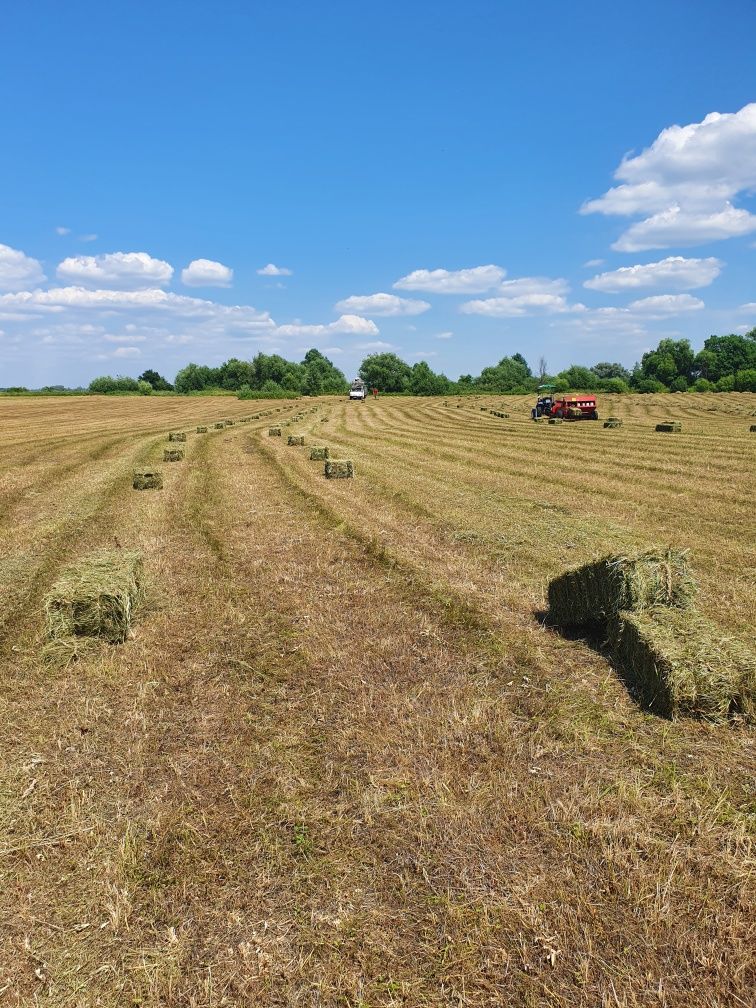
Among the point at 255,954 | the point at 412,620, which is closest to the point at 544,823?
the point at 255,954

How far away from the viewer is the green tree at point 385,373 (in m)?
119

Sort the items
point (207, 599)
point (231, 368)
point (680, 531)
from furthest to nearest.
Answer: point (231, 368) < point (680, 531) < point (207, 599)

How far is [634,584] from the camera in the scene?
6.66 m

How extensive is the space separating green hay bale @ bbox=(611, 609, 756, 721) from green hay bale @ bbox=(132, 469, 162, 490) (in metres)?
15.2

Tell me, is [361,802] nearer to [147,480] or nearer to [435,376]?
[147,480]

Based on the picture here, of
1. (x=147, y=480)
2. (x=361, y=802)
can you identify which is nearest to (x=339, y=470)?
(x=147, y=480)

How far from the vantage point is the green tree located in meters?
119

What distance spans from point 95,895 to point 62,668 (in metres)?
3.57

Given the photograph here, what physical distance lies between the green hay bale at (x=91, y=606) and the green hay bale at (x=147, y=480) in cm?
1016

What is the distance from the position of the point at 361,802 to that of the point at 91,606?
15.1 ft

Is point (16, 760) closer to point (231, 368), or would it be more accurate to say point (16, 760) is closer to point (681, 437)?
point (681, 437)

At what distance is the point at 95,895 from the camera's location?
375cm

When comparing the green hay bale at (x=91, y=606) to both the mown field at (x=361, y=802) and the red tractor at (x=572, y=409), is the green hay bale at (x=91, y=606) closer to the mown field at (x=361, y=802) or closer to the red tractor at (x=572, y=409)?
the mown field at (x=361, y=802)

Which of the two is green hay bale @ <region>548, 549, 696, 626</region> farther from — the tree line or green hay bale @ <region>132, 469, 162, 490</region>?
the tree line
